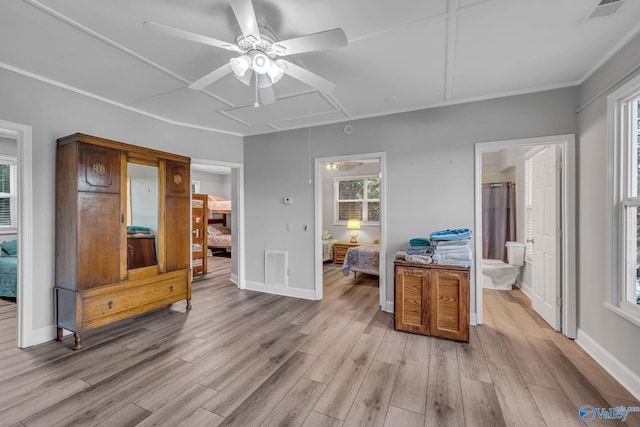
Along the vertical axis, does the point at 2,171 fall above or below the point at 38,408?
above

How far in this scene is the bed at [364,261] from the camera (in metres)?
4.91

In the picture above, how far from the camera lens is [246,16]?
147cm

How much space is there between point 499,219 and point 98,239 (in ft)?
20.3

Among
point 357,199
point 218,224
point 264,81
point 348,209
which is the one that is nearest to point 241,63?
point 264,81

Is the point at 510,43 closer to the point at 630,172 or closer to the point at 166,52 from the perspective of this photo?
the point at 630,172

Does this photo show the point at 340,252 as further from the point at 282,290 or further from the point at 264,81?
the point at 264,81

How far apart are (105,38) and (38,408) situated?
2.66m

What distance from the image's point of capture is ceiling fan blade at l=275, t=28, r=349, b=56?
1510 millimetres

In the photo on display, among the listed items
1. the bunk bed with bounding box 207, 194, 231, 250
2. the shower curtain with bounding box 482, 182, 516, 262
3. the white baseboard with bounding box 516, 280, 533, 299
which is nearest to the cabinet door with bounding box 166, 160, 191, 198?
the bunk bed with bounding box 207, 194, 231, 250

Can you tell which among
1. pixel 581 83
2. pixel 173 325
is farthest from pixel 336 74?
pixel 173 325

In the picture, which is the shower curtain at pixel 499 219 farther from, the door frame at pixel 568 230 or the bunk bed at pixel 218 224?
the bunk bed at pixel 218 224

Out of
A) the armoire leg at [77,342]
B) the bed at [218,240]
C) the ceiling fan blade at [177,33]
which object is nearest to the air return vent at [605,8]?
the ceiling fan blade at [177,33]

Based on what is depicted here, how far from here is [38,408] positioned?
184 cm

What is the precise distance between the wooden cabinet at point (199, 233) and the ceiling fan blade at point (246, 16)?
4747mm
